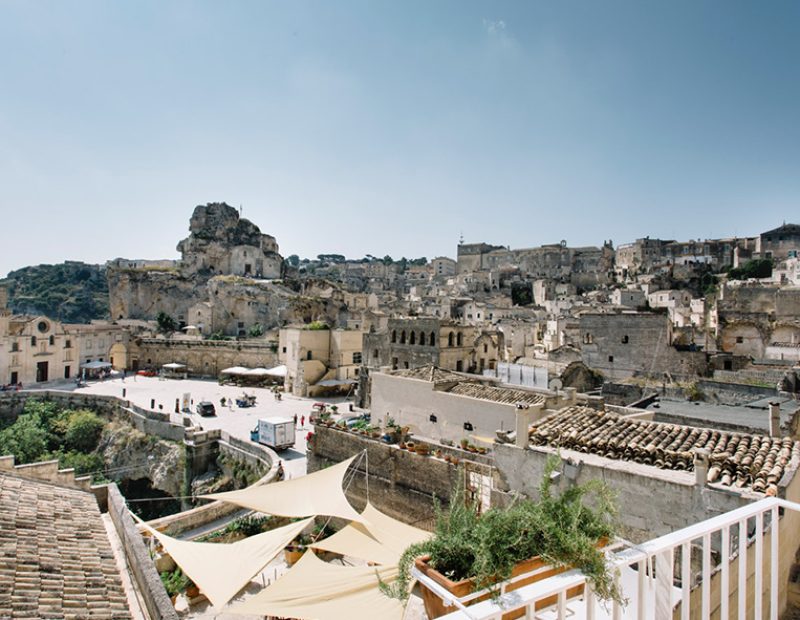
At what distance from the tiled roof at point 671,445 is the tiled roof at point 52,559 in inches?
289

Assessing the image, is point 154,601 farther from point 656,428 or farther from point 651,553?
point 656,428

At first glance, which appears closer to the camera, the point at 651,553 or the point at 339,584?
the point at 651,553

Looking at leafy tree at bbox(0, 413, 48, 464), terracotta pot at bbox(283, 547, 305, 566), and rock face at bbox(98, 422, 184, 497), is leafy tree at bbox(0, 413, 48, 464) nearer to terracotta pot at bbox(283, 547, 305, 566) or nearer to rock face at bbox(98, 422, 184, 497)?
rock face at bbox(98, 422, 184, 497)

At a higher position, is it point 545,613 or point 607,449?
point 545,613

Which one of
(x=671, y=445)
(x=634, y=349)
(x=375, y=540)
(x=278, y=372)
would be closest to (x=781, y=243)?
(x=634, y=349)

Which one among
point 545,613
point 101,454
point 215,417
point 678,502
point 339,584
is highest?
point 545,613

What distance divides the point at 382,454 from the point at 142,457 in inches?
653

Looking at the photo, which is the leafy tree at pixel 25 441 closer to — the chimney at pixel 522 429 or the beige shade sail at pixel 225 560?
the beige shade sail at pixel 225 560

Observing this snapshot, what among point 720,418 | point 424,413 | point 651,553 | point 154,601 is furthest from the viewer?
point 424,413

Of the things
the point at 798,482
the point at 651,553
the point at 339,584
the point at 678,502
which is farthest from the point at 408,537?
the point at 651,553

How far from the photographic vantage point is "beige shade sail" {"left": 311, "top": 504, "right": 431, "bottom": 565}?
29.4ft

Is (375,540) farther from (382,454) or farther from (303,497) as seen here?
(382,454)

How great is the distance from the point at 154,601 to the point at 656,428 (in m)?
9.81

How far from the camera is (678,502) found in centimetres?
775
